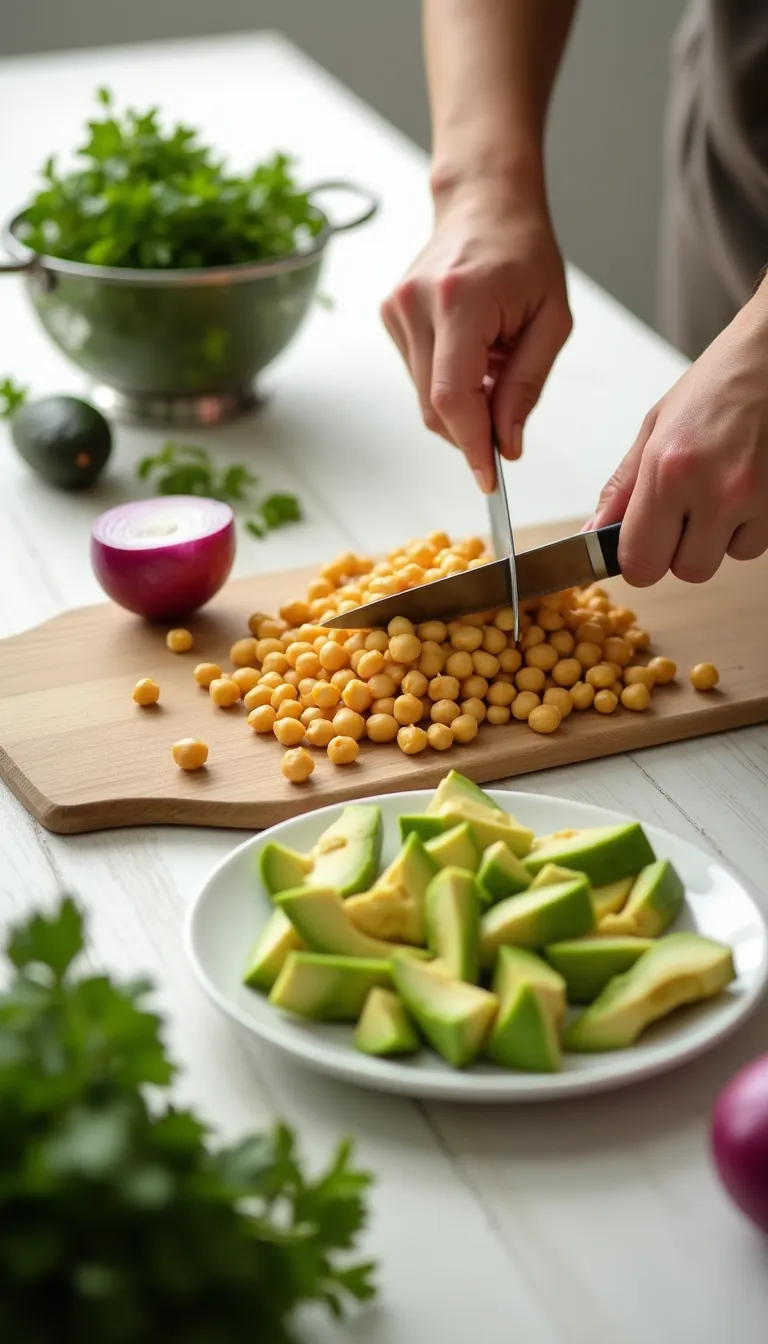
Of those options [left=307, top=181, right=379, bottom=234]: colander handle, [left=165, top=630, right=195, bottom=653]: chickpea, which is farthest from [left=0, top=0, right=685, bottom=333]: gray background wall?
[left=165, top=630, right=195, bottom=653]: chickpea

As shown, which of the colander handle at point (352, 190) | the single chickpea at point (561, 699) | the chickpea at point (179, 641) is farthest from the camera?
the colander handle at point (352, 190)

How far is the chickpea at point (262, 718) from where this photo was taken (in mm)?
1525

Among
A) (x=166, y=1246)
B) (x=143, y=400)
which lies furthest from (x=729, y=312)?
(x=166, y=1246)

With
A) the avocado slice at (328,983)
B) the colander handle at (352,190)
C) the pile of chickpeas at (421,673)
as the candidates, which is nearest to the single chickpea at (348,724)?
the pile of chickpeas at (421,673)

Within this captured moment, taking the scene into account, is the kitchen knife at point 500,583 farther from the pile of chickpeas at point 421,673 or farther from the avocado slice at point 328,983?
the avocado slice at point 328,983

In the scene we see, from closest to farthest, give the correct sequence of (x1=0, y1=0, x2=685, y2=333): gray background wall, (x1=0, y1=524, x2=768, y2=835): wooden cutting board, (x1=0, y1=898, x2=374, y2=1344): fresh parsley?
1. (x1=0, y1=898, x2=374, y2=1344): fresh parsley
2. (x1=0, y1=524, x2=768, y2=835): wooden cutting board
3. (x1=0, y1=0, x2=685, y2=333): gray background wall

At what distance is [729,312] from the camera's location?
101 inches

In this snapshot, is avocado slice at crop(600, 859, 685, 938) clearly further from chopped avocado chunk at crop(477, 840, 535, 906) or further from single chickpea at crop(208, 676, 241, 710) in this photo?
single chickpea at crop(208, 676, 241, 710)

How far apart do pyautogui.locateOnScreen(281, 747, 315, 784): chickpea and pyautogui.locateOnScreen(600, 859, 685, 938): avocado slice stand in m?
0.37

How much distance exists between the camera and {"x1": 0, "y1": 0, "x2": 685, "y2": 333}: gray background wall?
4820 millimetres

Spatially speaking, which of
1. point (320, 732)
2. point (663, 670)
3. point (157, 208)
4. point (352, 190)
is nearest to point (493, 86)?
point (352, 190)

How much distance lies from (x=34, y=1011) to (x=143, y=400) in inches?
61.9

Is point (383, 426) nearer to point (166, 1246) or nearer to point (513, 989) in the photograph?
point (513, 989)

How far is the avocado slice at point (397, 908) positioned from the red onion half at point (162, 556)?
→ 0.65 meters
